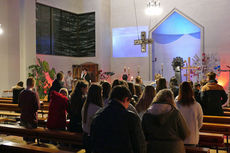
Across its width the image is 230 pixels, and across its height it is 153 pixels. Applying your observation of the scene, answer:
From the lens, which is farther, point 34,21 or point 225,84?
point 34,21

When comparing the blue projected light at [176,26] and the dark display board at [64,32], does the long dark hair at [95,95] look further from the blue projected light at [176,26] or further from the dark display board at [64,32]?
the blue projected light at [176,26]

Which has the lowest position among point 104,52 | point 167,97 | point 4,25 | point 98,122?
point 98,122

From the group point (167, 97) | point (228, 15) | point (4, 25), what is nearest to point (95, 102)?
point (167, 97)

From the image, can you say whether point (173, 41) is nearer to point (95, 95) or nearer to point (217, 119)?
point (217, 119)

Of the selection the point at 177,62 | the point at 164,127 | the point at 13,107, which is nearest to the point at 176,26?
the point at 177,62

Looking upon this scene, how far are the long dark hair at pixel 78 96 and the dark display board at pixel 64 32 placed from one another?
11088 millimetres

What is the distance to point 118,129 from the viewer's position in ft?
7.50

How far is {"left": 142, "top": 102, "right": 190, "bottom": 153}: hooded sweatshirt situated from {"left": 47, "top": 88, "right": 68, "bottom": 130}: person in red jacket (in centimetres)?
221

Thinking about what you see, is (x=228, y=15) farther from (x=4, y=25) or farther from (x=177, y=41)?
(x=4, y=25)

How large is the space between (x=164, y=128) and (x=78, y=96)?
191 centimetres

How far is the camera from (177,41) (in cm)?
1544

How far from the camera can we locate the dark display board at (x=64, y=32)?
15.0 metres

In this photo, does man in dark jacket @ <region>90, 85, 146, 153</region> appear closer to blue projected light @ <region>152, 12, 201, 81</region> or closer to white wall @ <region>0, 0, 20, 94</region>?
white wall @ <region>0, 0, 20, 94</region>

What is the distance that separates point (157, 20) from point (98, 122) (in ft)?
44.6
